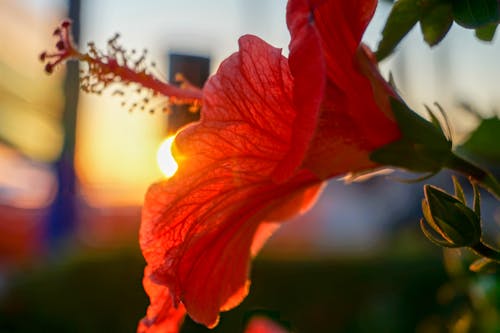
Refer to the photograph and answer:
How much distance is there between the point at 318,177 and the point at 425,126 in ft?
0.38

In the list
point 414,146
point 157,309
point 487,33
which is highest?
point 487,33

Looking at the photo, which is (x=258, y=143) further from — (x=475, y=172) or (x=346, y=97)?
(x=475, y=172)

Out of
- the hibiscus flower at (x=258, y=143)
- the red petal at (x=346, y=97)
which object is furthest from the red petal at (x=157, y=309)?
the red petal at (x=346, y=97)

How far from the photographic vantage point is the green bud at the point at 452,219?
0.75 m

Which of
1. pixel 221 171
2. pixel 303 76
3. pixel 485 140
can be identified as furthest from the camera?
pixel 485 140

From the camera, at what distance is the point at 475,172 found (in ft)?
2.54

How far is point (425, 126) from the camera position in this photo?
0.76 metres

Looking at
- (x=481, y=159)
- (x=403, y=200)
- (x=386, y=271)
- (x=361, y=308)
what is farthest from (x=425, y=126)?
(x=403, y=200)

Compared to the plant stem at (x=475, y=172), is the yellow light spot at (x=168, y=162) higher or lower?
lower

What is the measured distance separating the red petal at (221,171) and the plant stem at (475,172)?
0.15 m

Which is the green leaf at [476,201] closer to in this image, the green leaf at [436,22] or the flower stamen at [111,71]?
the green leaf at [436,22]

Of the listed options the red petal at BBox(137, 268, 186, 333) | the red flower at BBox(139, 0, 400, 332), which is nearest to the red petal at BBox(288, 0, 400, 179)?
the red flower at BBox(139, 0, 400, 332)

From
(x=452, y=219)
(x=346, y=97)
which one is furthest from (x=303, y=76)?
(x=452, y=219)

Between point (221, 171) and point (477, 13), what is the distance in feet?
0.94
